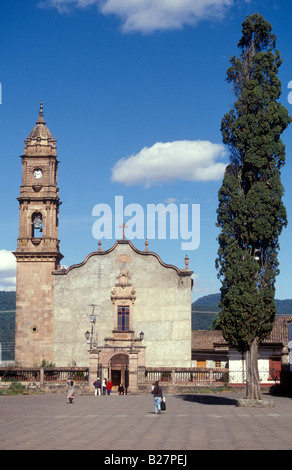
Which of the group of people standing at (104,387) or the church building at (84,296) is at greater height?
the church building at (84,296)

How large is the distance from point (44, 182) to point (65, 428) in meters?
33.5

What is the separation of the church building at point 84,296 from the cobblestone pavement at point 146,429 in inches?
853

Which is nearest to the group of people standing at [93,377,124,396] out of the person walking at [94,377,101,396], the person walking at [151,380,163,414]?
the person walking at [94,377,101,396]

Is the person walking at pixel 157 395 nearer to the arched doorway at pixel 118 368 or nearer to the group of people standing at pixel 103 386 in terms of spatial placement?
the group of people standing at pixel 103 386

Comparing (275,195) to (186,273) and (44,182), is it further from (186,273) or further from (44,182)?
(44,182)

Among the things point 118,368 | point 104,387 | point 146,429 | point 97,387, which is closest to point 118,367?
point 118,368

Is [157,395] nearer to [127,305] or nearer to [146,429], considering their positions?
[146,429]

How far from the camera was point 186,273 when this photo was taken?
4834cm

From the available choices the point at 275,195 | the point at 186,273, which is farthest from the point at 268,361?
the point at 275,195

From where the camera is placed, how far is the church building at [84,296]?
Result: 47719mm

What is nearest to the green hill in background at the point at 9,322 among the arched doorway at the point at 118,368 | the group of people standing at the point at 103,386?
the arched doorway at the point at 118,368

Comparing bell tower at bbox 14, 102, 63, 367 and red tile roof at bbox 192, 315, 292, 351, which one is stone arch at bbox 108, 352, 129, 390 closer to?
bell tower at bbox 14, 102, 63, 367

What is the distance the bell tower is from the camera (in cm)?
4775

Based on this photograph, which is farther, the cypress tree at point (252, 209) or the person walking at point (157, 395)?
the cypress tree at point (252, 209)
